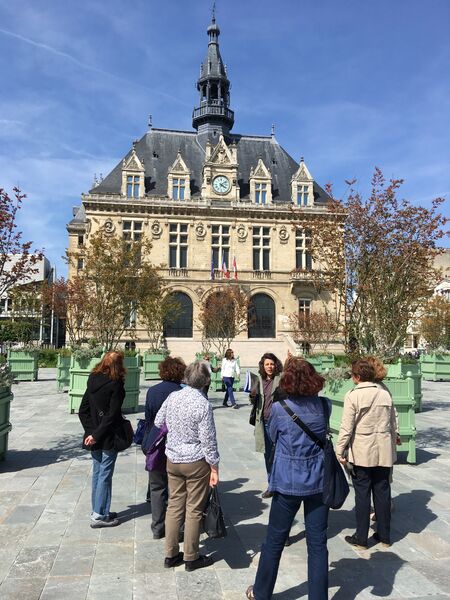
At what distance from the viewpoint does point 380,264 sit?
9.51 m

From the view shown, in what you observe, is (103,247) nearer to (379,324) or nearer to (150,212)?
(379,324)

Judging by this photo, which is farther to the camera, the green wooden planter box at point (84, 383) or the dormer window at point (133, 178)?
the dormer window at point (133, 178)

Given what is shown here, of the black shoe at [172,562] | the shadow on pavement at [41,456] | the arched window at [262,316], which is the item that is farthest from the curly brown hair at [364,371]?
the arched window at [262,316]

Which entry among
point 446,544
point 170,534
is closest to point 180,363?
point 170,534

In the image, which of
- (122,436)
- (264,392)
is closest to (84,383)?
(264,392)

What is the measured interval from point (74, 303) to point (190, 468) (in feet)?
54.4

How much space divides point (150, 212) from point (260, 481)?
34.9 m

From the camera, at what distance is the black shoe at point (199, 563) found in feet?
13.4

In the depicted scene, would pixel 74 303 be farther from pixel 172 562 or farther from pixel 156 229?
pixel 156 229

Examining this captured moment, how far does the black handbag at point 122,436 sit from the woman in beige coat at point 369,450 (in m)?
2.17

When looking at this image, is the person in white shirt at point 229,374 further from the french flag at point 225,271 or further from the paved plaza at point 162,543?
the french flag at point 225,271

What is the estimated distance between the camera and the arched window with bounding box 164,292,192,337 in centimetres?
3803

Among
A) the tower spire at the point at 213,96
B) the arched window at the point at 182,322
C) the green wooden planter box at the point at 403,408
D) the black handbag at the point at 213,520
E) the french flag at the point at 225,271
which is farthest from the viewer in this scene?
the tower spire at the point at 213,96

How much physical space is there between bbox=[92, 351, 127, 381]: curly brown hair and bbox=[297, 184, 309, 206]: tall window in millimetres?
38069
